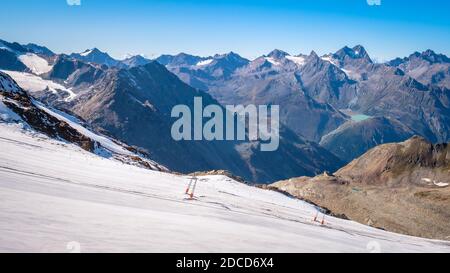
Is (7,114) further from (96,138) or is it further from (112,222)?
(112,222)

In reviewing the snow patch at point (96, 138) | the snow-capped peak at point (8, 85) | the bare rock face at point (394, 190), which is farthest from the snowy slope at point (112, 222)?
the snow-capped peak at point (8, 85)

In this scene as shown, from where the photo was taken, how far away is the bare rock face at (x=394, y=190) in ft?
268

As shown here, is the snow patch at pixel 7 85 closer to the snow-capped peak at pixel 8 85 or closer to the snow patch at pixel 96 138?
Result: the snow-capped peak at pixel 8 85

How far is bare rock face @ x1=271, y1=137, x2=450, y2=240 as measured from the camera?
268 feet

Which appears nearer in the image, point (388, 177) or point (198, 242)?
point (198, 242)

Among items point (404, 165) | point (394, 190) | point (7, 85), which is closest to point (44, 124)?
point (7, 85)

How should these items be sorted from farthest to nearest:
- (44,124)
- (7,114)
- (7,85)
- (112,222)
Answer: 1. (7,85)
2. (44,124)
3. (7,114)
4. (112,222)

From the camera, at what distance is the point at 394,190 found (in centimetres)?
10462

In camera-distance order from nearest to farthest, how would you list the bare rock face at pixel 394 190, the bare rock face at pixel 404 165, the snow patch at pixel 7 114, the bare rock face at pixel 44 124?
the snow patch at pixel 7 114, the bare rock face at pixel 44 124, the bare rock face at pixel 394 190, the bare rock face at pixel 404 165

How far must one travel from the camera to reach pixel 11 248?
923 centimetres
